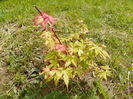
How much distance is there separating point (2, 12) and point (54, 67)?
2.36 m

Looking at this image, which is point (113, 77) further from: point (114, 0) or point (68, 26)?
point (114, 0)

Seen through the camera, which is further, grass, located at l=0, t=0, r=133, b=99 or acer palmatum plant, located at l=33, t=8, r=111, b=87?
grass, located at l=0, t=0, r=133, b=99

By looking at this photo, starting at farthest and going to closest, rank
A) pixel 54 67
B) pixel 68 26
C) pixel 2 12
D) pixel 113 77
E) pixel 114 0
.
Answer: pixel 114 0
pixel 2 12
pixel 68 26
pixel 113 77
pixel 54 67

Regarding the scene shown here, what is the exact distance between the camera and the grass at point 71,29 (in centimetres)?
303

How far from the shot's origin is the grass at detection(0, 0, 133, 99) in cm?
303

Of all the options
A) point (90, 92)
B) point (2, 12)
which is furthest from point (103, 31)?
point (2, 12)

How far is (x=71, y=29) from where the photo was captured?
12.2 ft

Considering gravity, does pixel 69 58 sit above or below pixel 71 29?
above

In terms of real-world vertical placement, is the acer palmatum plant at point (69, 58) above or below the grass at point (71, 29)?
above

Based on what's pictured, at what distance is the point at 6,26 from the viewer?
3.83 metres

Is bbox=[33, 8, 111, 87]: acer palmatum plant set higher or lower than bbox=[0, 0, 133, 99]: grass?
higher

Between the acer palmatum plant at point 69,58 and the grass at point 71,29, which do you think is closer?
the acer palmatum plant at point 69,58

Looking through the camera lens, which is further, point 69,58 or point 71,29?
point 71,29

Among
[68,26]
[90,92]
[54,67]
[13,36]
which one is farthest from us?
[68,26]
